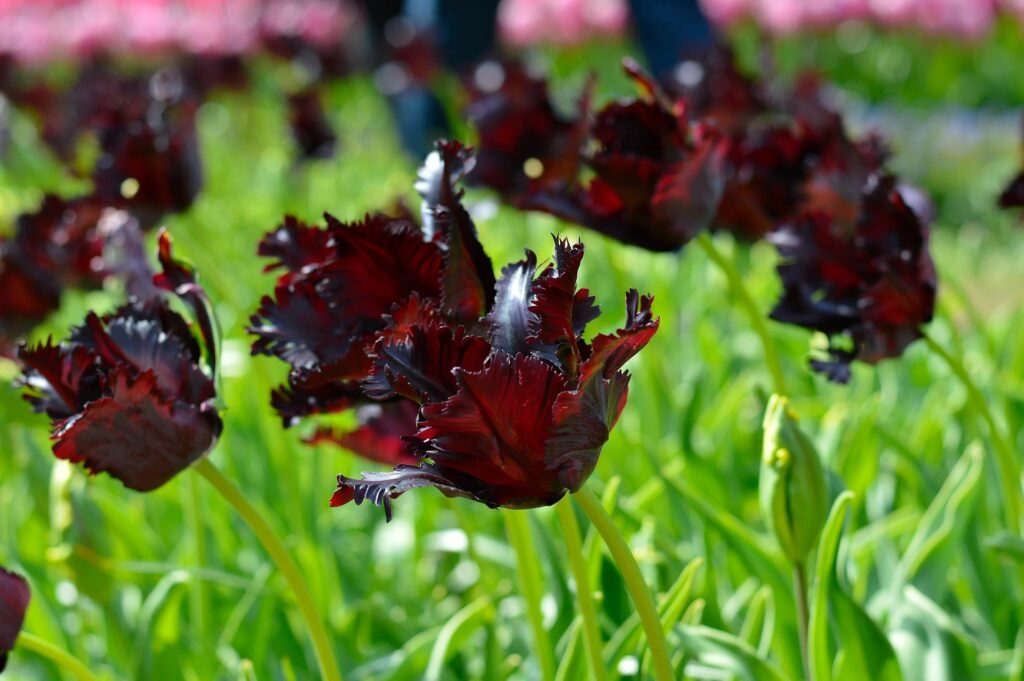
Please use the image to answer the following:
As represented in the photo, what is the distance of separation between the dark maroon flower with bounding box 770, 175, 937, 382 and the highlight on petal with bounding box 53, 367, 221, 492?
49 cm

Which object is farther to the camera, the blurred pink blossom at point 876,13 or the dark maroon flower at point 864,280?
the blurred pink blossom at point 876,13

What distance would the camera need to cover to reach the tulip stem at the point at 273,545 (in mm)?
814

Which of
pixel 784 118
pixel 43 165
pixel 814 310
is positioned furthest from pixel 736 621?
pixel 43 165

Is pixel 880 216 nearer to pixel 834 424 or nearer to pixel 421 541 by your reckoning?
pixel 834 424

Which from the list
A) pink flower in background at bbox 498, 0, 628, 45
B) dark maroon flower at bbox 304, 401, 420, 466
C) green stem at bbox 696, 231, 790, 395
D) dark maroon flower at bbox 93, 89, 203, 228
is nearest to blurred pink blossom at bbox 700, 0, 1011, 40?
pink flower in background at bbox 498, 0, 628, 45

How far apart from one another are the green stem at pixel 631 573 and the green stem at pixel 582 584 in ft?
0.24

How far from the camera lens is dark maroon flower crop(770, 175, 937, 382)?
101cm

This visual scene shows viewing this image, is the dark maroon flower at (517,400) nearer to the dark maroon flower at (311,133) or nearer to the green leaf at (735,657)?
the green leaf at (735,657)

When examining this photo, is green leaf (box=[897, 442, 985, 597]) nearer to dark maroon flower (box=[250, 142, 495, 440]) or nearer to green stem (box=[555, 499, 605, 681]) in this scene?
green stem (box=[555, 499, 605, 681])

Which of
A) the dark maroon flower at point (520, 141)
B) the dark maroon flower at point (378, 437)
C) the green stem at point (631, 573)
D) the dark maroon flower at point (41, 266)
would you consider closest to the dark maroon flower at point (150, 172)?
the dark maroon flower at point (41, 266)

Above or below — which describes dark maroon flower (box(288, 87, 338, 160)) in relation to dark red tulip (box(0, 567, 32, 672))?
below

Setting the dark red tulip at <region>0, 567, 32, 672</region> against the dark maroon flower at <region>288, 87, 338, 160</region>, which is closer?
the dark red tulip at <region>0, 567, 32, 672</region>

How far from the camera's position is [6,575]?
78 centimetres

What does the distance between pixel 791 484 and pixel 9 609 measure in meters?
0.52
